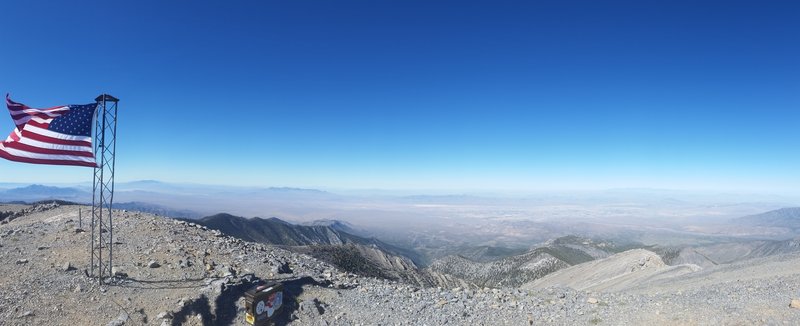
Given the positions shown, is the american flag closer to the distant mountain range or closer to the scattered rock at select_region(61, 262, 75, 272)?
the scattered rock at select_region(61, 262, 75, 272)

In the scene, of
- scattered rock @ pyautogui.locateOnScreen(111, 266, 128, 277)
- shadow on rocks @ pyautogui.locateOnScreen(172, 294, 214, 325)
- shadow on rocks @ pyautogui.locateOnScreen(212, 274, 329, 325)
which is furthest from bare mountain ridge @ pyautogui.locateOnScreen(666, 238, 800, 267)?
scattered rock @ pyautogui.locateOnScreen(111, 266, 128, 277)

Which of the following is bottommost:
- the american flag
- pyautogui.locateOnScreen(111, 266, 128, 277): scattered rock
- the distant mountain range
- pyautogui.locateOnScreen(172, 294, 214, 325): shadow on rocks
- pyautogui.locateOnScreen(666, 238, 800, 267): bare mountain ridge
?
pyautogui.locateOnScreen(666, 238, 800, 267): bare mountain ridge

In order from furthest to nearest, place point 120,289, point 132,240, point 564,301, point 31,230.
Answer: point 31,230
point 132,240
point 564,301
point 120,289

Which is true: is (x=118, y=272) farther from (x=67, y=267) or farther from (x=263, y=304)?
(x=263, y=304)

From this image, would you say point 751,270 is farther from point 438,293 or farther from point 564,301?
point 438,293

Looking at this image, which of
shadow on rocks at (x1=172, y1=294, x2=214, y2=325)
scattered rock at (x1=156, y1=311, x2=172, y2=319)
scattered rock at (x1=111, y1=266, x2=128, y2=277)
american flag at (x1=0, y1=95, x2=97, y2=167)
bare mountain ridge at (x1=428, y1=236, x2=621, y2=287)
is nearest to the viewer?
american flag at (x1=0, y1=95, x2=97, y2=167)

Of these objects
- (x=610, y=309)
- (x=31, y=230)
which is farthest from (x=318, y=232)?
(x=610, y=309)

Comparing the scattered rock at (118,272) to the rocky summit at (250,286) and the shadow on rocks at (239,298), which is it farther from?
the shadow on rocks at (239,298)
